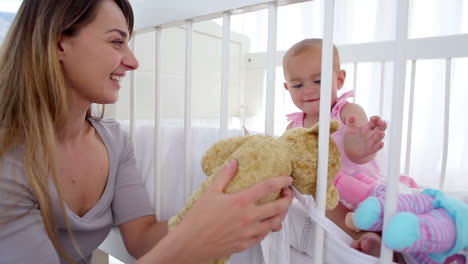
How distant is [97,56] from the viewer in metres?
0.63

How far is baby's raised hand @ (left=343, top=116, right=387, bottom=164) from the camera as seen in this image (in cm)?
53

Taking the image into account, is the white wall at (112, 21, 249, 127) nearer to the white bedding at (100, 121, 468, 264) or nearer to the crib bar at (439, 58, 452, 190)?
the white bedding at (100, 121, 468, 264)

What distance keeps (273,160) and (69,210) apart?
47 centimetres

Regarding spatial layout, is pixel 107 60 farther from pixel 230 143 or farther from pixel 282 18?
pixel 282 18

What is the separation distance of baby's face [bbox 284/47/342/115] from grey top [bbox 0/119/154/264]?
45 cm

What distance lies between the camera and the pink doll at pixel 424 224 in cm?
39

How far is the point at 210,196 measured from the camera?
1.39 ft

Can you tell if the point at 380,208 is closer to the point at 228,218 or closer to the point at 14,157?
the point at 228,218

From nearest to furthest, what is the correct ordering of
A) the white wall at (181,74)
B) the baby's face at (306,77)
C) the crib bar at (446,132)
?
the baby's face at (306,77), the crib bar at (446,132), the white wall at (181,74)

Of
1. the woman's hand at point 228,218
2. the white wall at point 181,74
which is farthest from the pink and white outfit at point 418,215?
the white wall at point 181,74

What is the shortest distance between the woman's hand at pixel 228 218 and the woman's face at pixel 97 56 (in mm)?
360

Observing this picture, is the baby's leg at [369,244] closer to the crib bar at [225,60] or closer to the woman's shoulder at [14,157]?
the crib bar at [225,60]

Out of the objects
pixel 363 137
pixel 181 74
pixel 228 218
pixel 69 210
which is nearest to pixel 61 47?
pixel 69 210


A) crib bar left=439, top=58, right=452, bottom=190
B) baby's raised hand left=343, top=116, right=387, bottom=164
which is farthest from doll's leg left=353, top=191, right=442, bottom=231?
crib bar left=439, top=58, right=452, bottom=190
